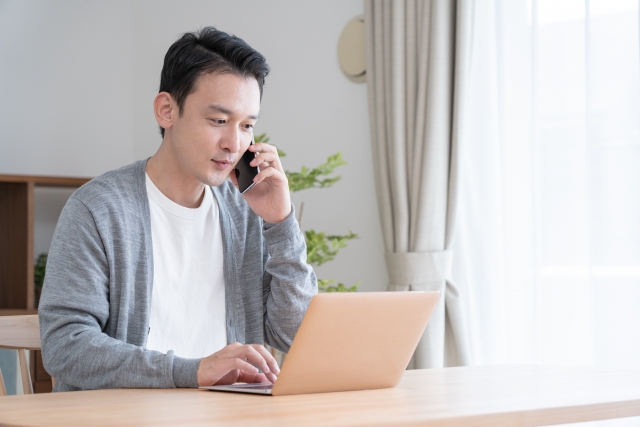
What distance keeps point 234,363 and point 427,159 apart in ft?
5.59

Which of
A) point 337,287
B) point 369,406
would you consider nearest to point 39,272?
point 337,287

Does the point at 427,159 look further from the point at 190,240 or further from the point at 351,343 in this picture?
the point at 351,343

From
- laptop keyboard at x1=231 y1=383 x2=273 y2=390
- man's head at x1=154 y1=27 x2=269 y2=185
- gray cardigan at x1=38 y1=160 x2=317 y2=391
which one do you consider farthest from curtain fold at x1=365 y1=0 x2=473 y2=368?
laptop keyboard at x1=231 y1=383 x2=273 y2=390

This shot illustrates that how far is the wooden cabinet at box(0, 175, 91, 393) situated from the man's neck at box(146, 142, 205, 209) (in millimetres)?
1735

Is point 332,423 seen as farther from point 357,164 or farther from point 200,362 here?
point 357,164

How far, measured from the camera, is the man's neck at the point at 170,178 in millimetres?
1710

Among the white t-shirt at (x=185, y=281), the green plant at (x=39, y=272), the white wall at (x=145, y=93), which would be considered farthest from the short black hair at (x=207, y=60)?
the green plant at (x=39, y=272)

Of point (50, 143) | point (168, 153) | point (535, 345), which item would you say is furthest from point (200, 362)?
point (50, 143)

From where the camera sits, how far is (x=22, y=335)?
1604 millimetres

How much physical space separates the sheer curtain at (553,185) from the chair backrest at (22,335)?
160 centimetres

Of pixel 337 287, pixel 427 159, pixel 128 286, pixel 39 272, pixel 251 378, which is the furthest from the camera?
pixel 39 272

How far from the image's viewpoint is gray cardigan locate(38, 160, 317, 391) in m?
1.32

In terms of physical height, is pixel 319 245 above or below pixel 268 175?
below

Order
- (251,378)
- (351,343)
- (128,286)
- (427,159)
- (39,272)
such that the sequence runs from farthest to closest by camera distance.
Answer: (39,272) → (427,159) → (128,286) → (251,378) → (351,343)
